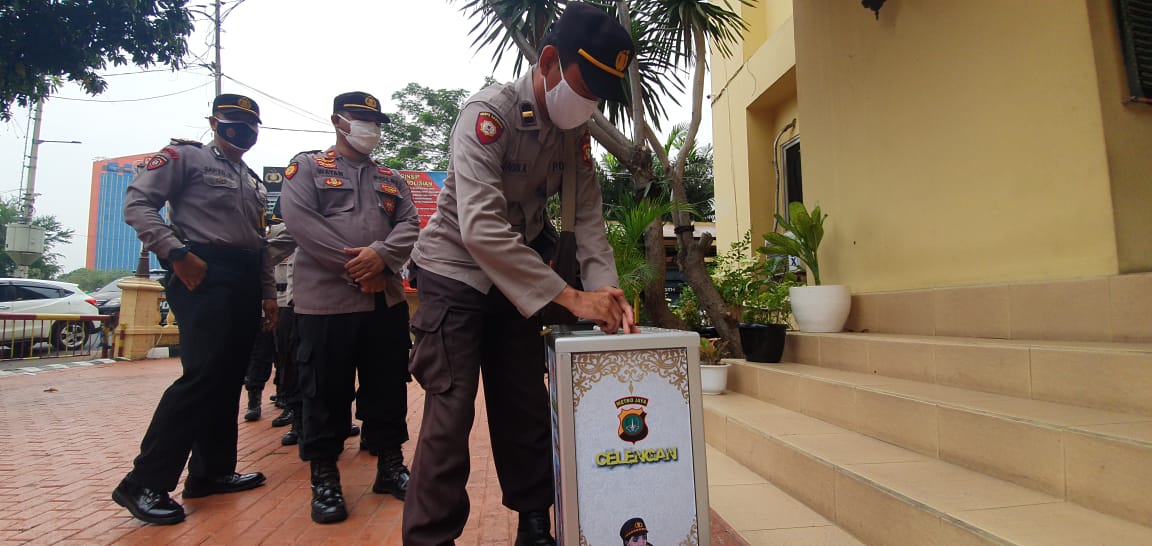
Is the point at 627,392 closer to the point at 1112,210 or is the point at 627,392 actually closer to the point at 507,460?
the point at 507,460

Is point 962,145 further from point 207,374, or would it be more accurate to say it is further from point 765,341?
point 207,374

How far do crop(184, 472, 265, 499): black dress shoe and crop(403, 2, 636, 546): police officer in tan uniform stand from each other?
152 cm

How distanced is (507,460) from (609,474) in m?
0.56

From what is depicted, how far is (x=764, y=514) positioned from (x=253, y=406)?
3916 mm

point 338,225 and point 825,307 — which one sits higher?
point 338,225

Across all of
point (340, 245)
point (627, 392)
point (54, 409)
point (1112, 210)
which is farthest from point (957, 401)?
point (54, 409)

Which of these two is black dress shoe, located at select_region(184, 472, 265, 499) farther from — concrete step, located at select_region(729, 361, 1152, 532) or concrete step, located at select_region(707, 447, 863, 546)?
Answer: concrete step, located at select_region(729, 361, 1152, 532)

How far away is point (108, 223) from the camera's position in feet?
139

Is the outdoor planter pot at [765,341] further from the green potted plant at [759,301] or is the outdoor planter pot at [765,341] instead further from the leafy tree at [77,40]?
the leafy tree at [77,40]

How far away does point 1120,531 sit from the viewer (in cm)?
128

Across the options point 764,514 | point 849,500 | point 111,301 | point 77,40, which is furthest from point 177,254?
point 111,301

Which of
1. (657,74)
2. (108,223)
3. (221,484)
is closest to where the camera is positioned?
(221,484)

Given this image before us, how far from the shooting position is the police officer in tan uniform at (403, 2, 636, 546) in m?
1.43

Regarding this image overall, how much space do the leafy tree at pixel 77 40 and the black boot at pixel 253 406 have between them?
4490 millimetres
